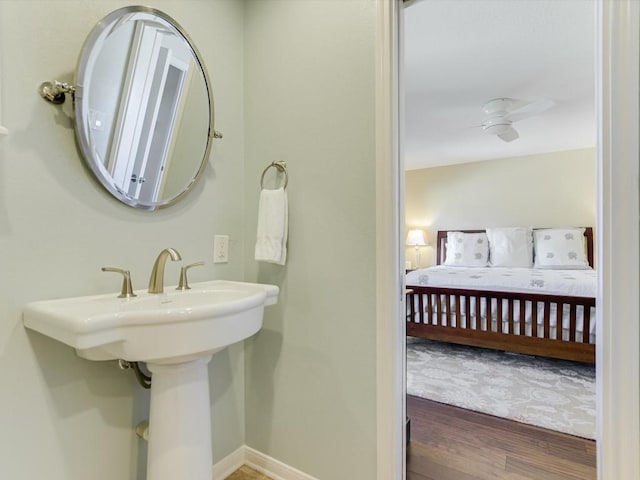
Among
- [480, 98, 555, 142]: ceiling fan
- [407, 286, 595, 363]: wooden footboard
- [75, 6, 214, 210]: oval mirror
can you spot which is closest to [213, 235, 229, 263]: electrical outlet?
[75, 6, 214, 210]: oval mirror

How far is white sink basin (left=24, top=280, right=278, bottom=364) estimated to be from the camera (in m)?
0.85

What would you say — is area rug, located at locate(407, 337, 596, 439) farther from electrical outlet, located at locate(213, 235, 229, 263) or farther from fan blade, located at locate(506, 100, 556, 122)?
fan blade, located at locate(506, 100, 556, 122)

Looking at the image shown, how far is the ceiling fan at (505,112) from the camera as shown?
2.86 metres

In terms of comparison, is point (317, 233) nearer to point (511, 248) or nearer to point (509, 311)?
point (509, 311)

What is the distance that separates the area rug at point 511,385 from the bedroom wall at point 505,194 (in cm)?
241

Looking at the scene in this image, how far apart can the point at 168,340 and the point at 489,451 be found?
1.76m

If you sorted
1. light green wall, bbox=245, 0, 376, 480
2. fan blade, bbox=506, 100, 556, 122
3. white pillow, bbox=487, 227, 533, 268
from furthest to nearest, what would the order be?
white pillow, bbox=487, 227, 533, 268
fan blade, bbox=506, 100, 556, 122
light green wall, bbox=245, 0, 376, 480

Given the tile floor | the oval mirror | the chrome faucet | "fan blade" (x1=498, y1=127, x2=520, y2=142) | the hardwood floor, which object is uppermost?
"fan blade" (x1=498, y1=127, x2=520, y2=142)

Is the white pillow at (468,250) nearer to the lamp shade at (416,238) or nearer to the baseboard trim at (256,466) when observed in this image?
the lamp shade at (416,238)

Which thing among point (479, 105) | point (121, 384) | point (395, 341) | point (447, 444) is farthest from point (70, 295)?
point (479, 105)

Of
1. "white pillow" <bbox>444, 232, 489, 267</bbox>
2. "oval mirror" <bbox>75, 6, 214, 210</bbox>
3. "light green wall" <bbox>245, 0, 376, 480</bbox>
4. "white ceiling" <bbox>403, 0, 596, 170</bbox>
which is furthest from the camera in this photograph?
"white pillow" <bbox>444, 232, 489, 267</bbox>

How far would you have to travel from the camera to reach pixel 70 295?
1095mm

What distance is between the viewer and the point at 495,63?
2.37 metres

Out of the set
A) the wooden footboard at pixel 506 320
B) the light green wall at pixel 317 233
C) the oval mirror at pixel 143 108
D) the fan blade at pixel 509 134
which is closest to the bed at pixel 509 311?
the wooden footboard at pixel 506 320
